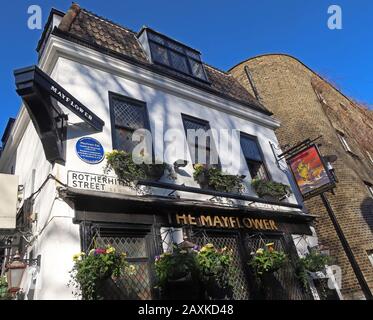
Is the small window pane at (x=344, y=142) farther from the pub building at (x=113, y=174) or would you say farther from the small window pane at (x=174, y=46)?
the small window pane at (x=174, y=46)

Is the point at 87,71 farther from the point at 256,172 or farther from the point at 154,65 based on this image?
the point at 256,172

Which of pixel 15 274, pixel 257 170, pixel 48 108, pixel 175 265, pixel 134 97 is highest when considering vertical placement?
pixel 134 97

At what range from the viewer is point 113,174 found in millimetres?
6895

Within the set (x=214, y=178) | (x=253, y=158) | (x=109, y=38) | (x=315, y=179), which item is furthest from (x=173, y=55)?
(x=315, y=179)

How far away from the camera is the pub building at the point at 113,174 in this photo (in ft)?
19.5

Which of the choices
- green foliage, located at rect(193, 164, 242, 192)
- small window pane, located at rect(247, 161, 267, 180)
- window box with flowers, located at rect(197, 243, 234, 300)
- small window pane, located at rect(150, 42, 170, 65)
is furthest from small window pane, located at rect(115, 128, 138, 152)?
small window pane, located at rect(247, 161, 267, 180)

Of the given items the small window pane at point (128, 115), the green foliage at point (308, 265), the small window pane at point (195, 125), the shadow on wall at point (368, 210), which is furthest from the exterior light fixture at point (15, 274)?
the shadow on wall at point (368, 210)

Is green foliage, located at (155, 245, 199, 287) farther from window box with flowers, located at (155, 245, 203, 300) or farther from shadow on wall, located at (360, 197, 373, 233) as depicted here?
shadow on wall, located at (360, 197, 373, 233)

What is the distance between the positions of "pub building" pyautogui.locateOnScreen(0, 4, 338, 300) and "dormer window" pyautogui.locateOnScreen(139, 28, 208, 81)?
0.17 feet

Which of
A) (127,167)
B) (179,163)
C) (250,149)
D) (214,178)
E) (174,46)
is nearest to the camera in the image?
(127,167)

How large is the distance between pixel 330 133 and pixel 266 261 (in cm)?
1027

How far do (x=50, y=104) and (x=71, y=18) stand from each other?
12.4 ft

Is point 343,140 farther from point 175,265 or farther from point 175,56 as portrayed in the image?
point 175,265

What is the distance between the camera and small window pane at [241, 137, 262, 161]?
10.7 metres
